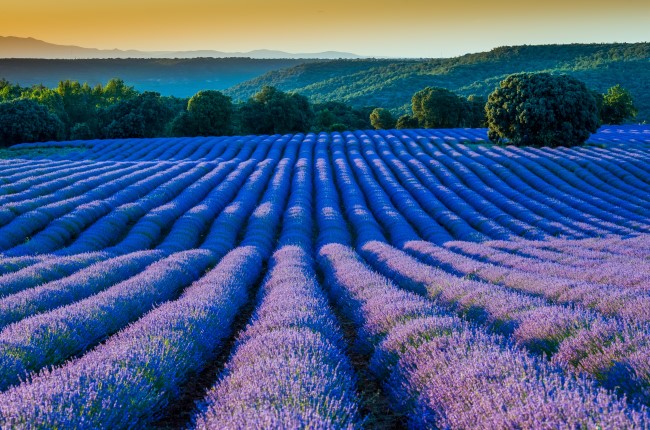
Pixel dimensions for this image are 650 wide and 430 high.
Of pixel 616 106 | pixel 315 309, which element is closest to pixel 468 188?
pixel 315 309

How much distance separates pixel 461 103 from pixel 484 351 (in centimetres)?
6665

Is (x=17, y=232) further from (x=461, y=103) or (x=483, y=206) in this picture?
(x=461, y=103)

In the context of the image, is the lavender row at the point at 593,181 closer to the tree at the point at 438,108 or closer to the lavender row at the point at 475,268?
the lavender row at the point at 475,268

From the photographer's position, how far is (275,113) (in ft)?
200

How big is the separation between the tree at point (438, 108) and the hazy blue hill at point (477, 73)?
31.4 meters

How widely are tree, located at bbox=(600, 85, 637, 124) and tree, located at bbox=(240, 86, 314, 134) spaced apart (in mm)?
38321

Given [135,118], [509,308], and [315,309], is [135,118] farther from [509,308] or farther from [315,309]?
[509,308]

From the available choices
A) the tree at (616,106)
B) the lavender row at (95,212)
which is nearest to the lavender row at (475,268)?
the lavender row at (95,212)

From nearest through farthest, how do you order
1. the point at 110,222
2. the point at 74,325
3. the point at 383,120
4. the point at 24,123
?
1. the point at 74,325
2. the point at 110,222
3. the point at 24,123
4. the point at 383,120

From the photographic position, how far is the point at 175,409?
4707mm

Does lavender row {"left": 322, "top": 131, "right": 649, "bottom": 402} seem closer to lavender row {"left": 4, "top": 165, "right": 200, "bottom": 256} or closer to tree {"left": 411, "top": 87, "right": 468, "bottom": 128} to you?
lavender row {"left": 4, "top": 165, "right": 200, "bottom": 256}

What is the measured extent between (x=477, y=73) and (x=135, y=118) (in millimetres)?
87718

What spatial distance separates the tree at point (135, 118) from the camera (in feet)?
180

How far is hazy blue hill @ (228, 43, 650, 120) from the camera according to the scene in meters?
95.9
